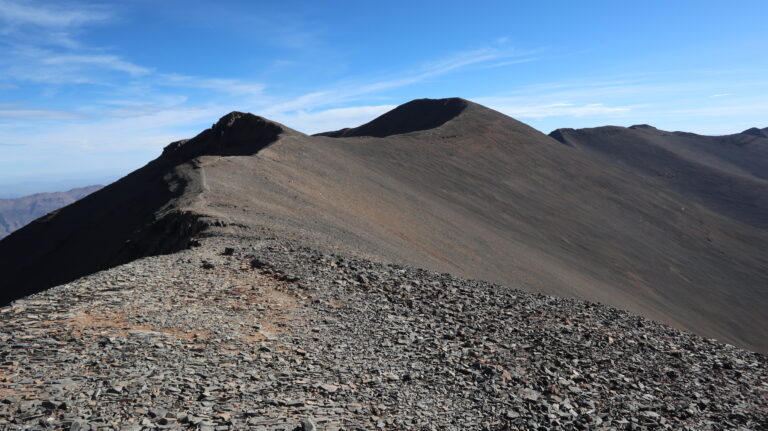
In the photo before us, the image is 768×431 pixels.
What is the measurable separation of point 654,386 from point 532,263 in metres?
21.7

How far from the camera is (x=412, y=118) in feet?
241

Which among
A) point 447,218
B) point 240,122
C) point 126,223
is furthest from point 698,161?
point 126,223

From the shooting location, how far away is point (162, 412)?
571 centimetres

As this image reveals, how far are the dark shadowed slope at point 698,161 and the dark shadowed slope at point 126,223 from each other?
69.1 metres

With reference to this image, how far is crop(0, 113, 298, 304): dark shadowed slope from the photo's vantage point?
17.6 metres

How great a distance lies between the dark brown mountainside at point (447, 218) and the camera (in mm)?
20359

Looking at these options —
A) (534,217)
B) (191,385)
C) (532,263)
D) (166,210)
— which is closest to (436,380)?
(191,385)

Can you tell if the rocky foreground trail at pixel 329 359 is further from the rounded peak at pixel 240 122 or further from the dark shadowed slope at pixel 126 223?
the rounded peak at pixel 240 122

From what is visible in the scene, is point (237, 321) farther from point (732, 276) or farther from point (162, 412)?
point (732, 276)

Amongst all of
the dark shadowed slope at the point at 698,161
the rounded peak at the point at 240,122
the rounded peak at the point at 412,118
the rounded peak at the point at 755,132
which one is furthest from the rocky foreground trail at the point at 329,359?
the rounded peak at the point at 755,132

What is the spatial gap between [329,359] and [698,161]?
111 metres

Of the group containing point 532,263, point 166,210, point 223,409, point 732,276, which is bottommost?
point 732,276

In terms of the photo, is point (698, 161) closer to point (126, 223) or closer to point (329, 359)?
point (126, 223)

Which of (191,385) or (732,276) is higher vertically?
(191,385)
